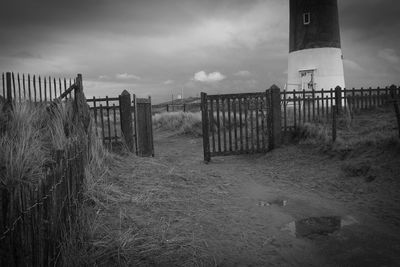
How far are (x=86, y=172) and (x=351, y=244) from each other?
390cm

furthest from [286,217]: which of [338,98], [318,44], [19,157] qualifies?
[318,44]

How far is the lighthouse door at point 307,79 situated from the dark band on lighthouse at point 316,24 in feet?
4.77

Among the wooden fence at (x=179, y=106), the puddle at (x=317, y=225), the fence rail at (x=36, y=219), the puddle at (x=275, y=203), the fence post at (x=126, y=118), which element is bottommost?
the puddle at (x=317, y=225)

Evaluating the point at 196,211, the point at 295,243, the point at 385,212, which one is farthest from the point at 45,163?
the point at 385,212

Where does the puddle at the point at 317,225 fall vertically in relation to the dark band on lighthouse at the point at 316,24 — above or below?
below

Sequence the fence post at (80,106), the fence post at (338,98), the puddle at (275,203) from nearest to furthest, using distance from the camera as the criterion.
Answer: the puddle at (275,203) → the fence post at (80,106) → the fence post at (338,98)

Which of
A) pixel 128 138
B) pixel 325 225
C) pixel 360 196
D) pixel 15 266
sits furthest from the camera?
pixel 128 138

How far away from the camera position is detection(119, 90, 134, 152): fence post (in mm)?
9336

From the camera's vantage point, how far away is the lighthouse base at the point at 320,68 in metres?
18.5

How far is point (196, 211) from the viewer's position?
4945 millimetres

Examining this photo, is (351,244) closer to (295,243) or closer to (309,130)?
(295,243)

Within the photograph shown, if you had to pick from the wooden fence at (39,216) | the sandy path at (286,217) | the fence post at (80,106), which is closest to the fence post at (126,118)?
the fence post at (80,106)

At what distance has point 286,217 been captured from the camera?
4.87 m

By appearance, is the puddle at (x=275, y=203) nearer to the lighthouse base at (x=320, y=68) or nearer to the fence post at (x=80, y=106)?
the fence post at (x=80, y=106)
